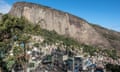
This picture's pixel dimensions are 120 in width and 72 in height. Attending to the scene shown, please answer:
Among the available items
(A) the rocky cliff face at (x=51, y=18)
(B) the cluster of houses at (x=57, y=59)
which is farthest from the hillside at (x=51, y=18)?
(B) the cluster of houses at (x=57, y=59)

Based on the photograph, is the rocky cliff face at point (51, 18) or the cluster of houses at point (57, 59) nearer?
the cluster of houses at point (57, 59)

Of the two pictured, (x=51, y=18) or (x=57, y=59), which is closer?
(x=57, y=59)

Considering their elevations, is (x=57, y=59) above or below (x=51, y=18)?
below

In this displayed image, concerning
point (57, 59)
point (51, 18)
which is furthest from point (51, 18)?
point (57, 59)

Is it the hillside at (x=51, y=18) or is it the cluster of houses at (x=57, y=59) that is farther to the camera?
the hillside at (x=51, y=18)

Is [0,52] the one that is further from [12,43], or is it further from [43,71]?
[43,71]

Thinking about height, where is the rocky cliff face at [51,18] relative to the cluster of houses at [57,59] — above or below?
above

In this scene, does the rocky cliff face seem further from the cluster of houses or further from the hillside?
the cluster of houses

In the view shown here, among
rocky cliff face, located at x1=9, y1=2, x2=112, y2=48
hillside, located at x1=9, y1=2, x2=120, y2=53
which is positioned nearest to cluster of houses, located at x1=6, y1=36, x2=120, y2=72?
hillside, located at x1=9, y1=2, x2=120, y2=53

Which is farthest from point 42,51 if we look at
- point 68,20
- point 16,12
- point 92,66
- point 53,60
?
point 68,20

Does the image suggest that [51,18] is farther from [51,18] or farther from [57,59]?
[57,59]

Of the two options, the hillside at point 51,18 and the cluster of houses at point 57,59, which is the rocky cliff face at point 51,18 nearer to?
the hillside at point 51,18
